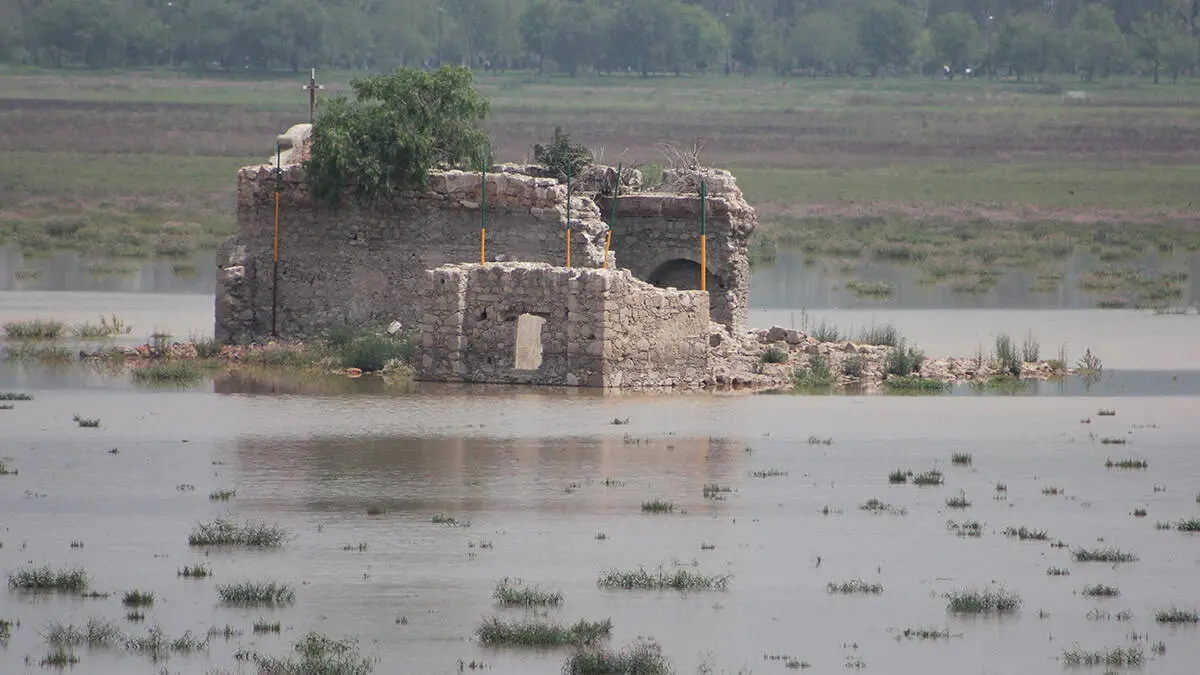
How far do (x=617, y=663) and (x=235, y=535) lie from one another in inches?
198

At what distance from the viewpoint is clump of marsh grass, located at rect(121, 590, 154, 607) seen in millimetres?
15641

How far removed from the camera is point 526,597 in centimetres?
1585

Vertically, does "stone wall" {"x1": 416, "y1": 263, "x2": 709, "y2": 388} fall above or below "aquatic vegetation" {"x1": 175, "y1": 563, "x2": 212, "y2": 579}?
above

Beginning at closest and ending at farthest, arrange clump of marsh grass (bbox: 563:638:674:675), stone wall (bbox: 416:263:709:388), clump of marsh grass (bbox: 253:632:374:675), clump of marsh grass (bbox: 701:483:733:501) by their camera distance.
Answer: clump of marsh grass (bbox: 253:632:374:675) < clump of marsh grass (bbox: 563:638:674:675) < clump of marsh grass (bbox: 701:483:733:501) < stone wall (bbox: 416:263:709:388)

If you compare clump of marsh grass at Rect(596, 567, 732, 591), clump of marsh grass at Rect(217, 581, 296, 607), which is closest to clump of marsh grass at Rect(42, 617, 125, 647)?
clump of marsh grass at Rect(217, 581, 296, 607)

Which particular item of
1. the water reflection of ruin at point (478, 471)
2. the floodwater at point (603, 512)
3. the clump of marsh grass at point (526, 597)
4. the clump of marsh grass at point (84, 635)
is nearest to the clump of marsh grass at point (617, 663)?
the floodwater at point (603, 512)

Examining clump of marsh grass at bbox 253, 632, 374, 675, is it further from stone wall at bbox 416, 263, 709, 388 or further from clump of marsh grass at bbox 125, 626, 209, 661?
stone wall at bbox 416, 263, 709, 388

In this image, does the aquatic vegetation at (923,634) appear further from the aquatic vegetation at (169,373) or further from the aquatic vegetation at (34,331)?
the aquatic vegetation at (34,331)

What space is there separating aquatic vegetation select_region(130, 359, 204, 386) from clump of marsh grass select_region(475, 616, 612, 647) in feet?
47.6

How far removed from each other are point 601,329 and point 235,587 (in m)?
11.4

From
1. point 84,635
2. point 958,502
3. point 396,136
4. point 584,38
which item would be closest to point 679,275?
point 396,136

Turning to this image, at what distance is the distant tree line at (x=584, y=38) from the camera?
449ft

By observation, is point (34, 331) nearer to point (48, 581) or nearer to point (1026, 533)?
point (48, 581)

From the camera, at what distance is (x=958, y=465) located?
22.8 meters
